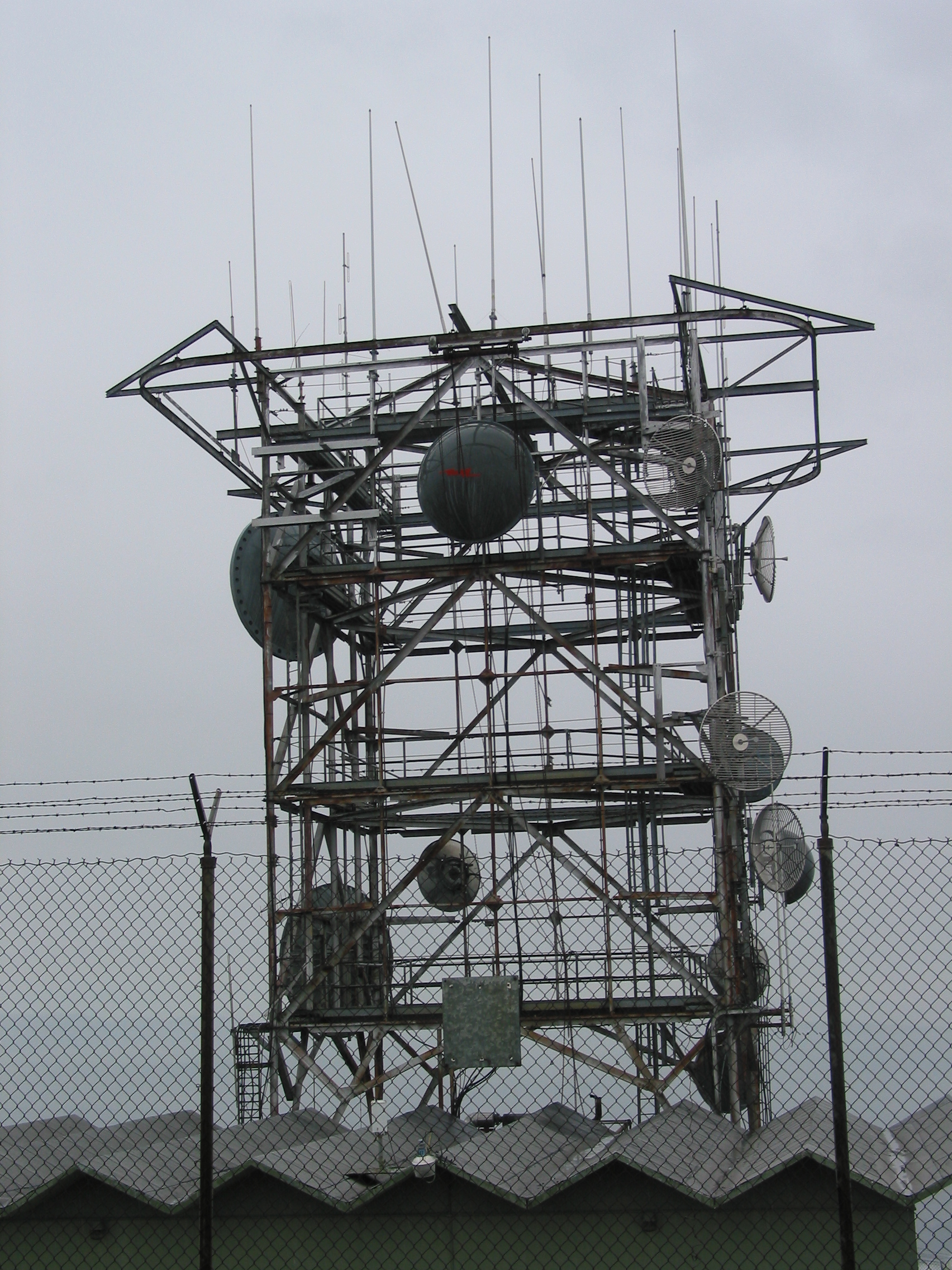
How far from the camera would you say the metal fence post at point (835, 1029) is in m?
7.82

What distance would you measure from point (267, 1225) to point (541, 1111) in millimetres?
3695

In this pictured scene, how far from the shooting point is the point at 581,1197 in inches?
380

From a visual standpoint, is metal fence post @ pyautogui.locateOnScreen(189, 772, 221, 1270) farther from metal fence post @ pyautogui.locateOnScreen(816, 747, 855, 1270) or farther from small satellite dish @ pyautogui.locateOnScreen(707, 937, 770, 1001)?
small satellite dish @ pyautogui.locateOnScreen(707, 937, 770, 1001)

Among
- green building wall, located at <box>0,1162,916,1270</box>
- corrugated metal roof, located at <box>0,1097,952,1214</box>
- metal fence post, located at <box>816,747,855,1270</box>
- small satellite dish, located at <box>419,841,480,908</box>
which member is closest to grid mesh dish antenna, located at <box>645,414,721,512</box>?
small satellite dish, located at <box>419,841,480,908</box>

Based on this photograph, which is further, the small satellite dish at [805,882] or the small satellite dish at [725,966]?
the small satellite dish at [725,966]

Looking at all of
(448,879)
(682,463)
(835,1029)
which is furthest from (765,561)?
(835,1029)

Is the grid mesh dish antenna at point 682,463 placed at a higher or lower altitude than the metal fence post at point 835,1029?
higher

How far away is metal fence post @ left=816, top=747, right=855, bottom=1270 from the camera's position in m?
7.82

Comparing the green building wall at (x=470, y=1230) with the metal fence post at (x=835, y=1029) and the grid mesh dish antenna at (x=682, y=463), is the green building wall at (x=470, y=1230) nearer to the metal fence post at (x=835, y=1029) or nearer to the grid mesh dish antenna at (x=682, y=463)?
the metal fence post at (x=835, y=1029)

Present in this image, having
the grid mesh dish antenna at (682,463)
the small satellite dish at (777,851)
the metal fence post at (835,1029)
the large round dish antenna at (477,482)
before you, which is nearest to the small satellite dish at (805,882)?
the small satellite dish at (777,851)

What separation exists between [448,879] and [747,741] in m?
8.80

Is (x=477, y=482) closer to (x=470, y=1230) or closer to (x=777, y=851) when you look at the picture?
(x=777, y=851)

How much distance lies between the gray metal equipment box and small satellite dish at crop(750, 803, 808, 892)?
8.14m

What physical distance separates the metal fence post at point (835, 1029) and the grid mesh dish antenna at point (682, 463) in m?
15.0
